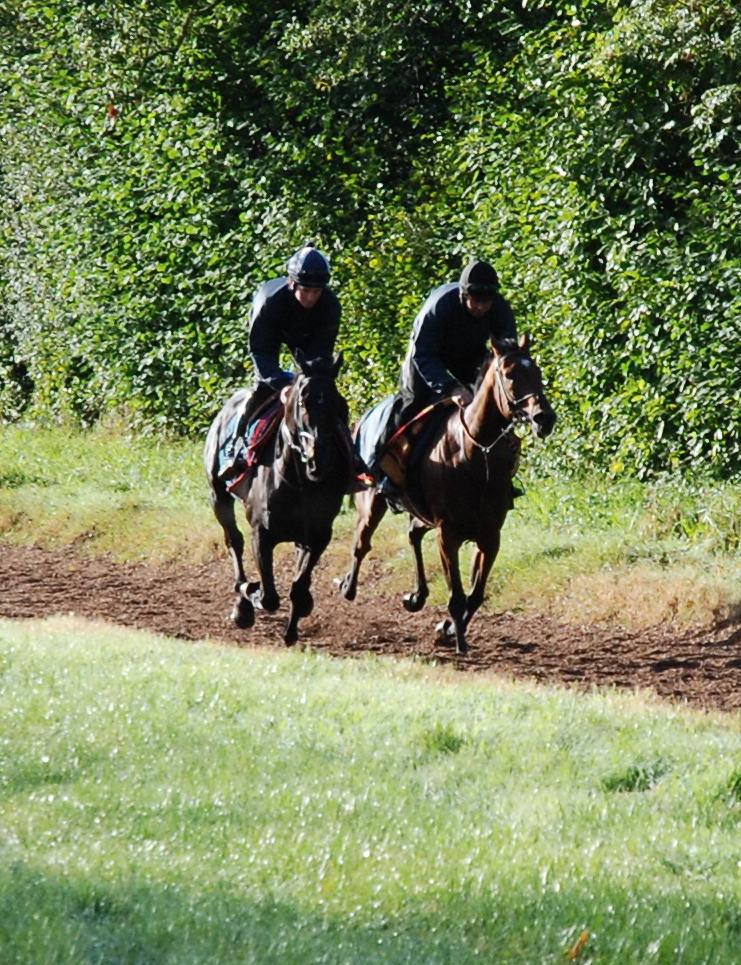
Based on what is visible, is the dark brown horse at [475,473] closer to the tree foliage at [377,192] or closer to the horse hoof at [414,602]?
the horse hoof at [414,602]

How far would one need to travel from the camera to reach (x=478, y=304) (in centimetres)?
1262

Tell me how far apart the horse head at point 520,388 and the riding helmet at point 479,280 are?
75cm

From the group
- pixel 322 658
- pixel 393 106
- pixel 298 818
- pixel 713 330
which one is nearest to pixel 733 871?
pixel 298 818

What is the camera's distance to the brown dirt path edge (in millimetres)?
11945

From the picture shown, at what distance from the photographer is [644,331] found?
52.2 feet

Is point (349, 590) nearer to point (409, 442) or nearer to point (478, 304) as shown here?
point (409, 442)

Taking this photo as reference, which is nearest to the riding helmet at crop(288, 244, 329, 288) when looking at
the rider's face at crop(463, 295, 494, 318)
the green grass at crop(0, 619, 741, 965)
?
the rider's face at crop(463, 295, 494, 318)

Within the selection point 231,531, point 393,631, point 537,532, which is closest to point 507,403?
point 393,631

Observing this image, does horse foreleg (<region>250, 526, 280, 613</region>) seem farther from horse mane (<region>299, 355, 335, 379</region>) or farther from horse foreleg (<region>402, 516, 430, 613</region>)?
horse foreleg (<region>402, 516, 430, 613</region>)

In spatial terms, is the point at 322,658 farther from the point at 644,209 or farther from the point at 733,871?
the point at 644,209

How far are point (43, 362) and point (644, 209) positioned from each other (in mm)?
11307

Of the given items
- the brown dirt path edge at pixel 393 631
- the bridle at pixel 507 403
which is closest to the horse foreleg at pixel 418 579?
the brown dirt path edge at pixel 393 631

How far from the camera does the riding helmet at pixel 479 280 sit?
12.4 meters

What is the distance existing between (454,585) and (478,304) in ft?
6.61
